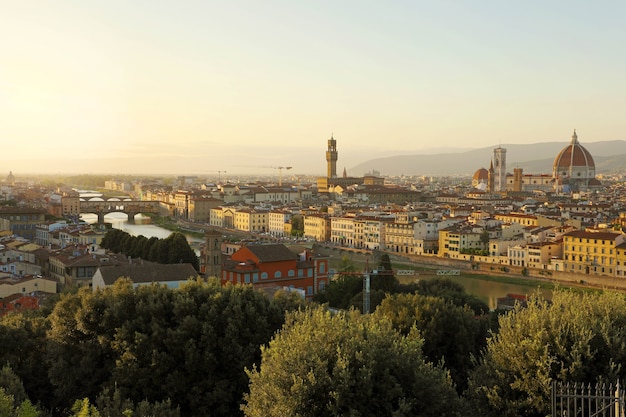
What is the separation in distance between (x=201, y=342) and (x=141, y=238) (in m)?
14.6

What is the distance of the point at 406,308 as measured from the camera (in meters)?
8.92

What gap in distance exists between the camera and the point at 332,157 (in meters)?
67.2

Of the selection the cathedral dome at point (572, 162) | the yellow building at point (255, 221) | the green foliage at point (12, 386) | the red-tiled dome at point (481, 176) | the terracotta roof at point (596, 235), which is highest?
the cathedral dome at point (572, 162)

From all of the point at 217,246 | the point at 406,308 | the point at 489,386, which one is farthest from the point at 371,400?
the point at 217,246

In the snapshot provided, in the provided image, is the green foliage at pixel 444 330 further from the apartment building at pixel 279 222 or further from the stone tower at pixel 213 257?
the apartment building at pixel 279 222

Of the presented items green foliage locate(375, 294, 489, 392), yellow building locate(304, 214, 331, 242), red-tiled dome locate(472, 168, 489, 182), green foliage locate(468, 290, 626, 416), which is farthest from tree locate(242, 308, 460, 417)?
red-tiled dome locate(472, 168, 489, 182)

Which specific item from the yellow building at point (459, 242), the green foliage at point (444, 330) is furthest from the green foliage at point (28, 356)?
the yellow building at point (459, 242)

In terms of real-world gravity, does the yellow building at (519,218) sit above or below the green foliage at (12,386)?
→ below

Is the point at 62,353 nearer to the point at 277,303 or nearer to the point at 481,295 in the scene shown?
the point at 277,303

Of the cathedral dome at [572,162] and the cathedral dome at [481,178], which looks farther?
the cathedral dome at [481,178]

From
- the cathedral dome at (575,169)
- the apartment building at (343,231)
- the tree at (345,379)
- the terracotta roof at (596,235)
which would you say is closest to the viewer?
the tree at (345,379)

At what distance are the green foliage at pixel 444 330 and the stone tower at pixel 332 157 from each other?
58.0 meters

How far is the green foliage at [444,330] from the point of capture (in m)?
8.52

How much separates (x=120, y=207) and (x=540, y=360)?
52.9 meters
